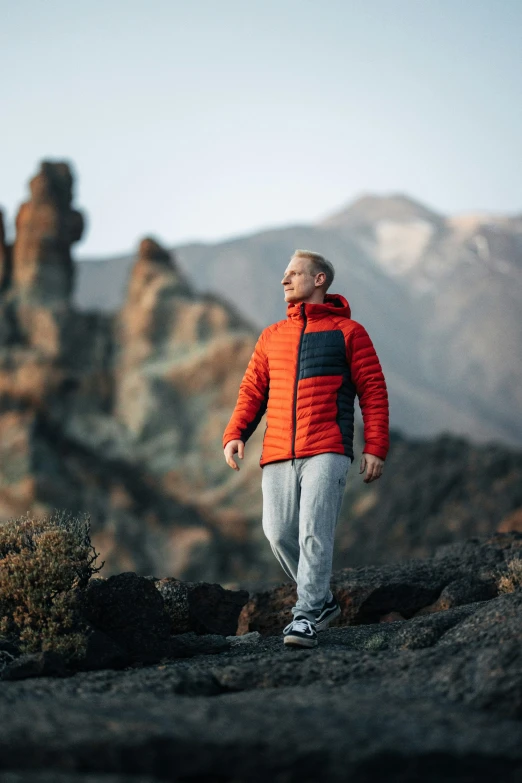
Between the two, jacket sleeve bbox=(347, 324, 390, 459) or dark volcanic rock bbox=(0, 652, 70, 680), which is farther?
jacket sleeve bbox=(347, 324, 390, 459)

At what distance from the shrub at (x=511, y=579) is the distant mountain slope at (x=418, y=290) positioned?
3001 inches

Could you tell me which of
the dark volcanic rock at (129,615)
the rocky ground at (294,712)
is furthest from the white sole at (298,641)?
the dark volcanic rock at (129,615)

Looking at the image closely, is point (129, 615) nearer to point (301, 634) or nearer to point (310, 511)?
point (301, 634)

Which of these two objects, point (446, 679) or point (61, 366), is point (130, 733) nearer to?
point (446, 679)

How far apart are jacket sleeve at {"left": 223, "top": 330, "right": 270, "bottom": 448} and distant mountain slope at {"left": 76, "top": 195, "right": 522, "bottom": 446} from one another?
7742cm

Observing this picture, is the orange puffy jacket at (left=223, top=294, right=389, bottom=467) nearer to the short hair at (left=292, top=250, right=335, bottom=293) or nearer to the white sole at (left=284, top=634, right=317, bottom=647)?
the short hair at (left=292, top=250, right=335, bottom=293)

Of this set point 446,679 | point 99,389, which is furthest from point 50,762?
point 99,389

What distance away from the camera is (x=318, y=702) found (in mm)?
3729

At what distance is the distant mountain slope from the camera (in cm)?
9062

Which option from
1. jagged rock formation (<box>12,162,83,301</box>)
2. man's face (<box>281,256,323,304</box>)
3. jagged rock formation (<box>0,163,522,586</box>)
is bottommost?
jagged rock formation (<box>0,163,522,586</box>)

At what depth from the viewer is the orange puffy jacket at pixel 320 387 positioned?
18.1ft

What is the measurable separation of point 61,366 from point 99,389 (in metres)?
1.59

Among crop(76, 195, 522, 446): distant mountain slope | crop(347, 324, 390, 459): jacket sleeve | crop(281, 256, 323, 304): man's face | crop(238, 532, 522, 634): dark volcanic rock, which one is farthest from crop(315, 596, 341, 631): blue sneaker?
crop(76, 195, 522, 446): distant mountain slope

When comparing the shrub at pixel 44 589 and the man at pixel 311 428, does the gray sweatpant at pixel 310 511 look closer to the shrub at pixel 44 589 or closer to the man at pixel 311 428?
the man at pixel 311 428
